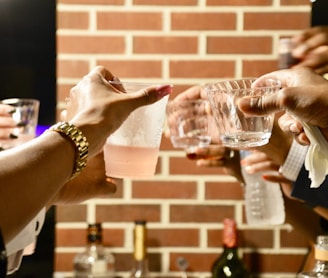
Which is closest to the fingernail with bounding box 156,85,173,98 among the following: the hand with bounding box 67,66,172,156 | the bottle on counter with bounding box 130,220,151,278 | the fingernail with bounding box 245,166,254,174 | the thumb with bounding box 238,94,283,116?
the hand with bounding box 67,66,172,156

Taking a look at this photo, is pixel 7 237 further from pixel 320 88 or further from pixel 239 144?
pixel 320 88

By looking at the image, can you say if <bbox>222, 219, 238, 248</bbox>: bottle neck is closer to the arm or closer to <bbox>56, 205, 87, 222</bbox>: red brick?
<bbox>56, 205, 87, 222</bbox>: red brick

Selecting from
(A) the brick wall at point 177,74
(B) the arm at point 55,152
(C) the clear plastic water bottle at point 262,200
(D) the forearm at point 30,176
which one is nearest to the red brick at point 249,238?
(A) the brick wall at point 177,74

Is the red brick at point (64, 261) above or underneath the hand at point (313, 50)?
underneath

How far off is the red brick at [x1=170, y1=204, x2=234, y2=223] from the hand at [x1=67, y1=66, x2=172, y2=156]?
91 centimetres

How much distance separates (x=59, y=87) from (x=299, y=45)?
76 centimetres

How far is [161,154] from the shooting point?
197 centimetres

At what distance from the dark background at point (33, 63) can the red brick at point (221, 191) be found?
51 centimetres

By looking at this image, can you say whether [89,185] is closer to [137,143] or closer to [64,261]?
[137,143]

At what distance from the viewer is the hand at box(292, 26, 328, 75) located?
1.67m

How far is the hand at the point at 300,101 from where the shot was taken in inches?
40.8

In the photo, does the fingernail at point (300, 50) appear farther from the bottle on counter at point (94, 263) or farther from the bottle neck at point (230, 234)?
the bottle on counter at point (94, 263)

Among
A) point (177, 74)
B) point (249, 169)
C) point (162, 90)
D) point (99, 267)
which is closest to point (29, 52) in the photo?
point (177, 74)

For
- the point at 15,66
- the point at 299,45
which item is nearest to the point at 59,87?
the point at 15,66
